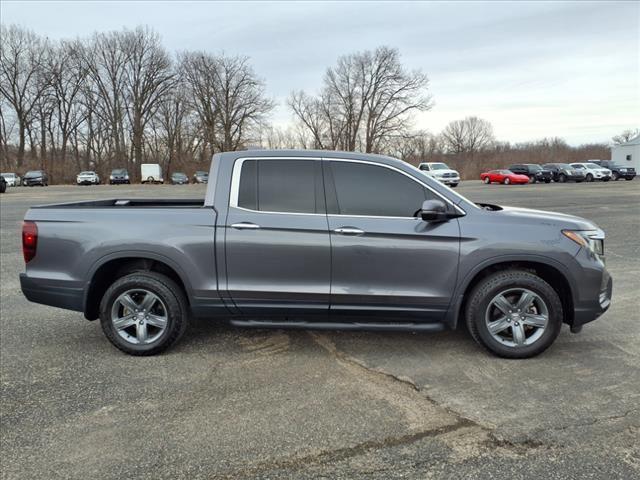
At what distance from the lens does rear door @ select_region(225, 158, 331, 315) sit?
4.03 m

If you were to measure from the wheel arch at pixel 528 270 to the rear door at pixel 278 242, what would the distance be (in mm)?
1115

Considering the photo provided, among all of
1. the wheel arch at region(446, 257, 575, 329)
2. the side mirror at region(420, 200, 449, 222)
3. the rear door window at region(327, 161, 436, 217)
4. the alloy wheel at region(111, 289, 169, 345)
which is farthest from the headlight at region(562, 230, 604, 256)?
the alloy wheel at region(111, 289, 169, 345)

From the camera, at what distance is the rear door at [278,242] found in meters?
4.03

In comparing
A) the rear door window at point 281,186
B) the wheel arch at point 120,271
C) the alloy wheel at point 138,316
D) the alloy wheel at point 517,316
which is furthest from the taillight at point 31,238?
the alloy wheel at point 517,316

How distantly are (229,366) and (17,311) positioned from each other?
3276 millimetres

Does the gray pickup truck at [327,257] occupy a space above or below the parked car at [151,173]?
below

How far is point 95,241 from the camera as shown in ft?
13.8

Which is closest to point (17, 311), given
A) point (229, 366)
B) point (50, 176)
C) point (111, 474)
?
point (229, 366)

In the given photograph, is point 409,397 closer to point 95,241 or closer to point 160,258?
point 160,258

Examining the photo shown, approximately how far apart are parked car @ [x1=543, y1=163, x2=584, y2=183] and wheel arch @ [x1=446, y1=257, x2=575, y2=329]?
146 feet

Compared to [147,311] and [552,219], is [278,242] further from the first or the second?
[552,219]

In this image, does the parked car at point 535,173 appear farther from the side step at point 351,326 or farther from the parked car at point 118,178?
the side step at point 351,326

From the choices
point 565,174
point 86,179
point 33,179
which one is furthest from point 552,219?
point 86,179

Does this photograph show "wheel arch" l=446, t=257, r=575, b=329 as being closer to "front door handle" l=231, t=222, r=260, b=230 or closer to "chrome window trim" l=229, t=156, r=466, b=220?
"chrome window trim" l=229, t=156, r=466, b=220
